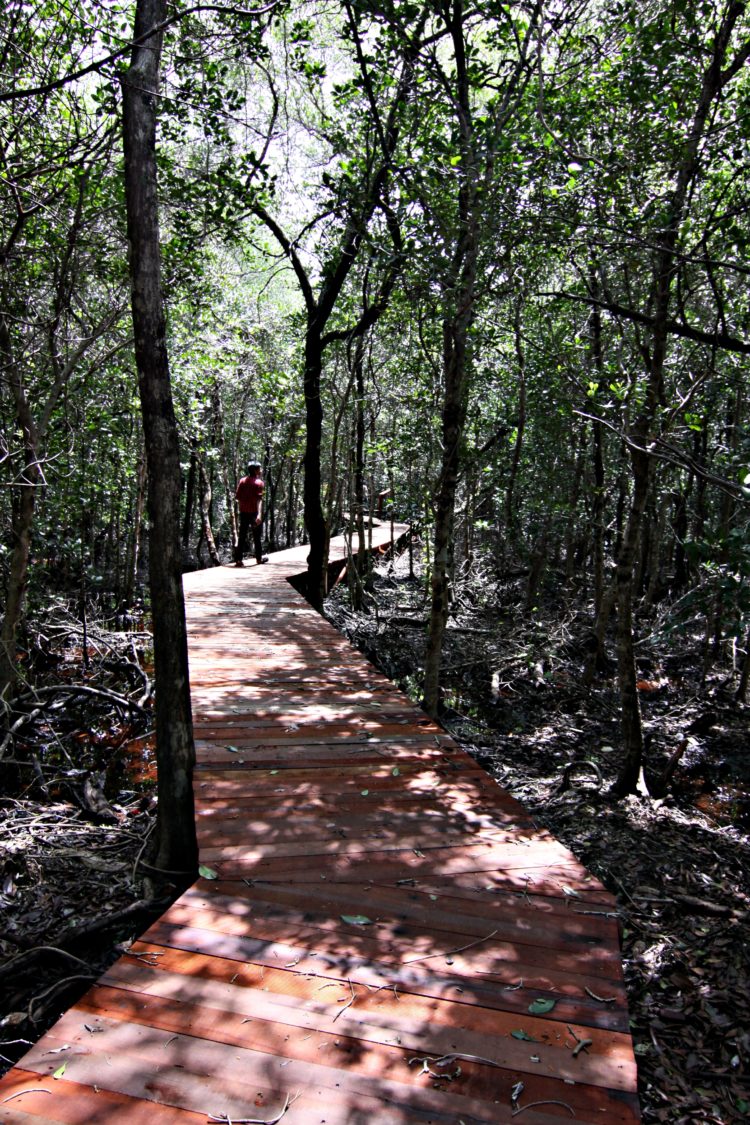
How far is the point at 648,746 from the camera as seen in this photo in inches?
304

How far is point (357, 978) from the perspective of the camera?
2.32 m

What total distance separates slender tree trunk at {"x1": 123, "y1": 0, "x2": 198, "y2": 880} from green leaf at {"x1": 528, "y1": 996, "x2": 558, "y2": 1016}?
6.68ft

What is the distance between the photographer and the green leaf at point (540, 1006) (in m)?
2.19

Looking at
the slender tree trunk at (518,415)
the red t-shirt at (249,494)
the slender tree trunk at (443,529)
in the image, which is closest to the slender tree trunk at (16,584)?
the slender tree trunk at (443,529)

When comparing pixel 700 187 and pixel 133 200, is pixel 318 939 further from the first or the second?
pixel 700 187

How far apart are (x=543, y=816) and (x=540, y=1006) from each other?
3753 mm

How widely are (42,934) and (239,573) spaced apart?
31.9 feet

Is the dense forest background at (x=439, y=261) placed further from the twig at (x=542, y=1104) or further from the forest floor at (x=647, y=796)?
the twig at (x=542, y=1104)

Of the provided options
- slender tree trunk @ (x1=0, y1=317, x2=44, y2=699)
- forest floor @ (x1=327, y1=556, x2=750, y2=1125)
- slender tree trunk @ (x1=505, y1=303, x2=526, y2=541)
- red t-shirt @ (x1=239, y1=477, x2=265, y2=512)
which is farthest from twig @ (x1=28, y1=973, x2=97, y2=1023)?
red t-shirt @ (x1=239, y1=477, x2=265, y2=512)

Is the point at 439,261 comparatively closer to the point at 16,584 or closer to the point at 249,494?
the point at 16,584

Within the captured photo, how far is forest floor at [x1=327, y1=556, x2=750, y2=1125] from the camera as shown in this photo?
10.1 feet

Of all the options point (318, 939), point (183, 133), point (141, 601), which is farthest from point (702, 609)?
point (141, 601)

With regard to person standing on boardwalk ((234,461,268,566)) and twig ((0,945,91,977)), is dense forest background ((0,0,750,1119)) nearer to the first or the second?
person standing on boardwalk ((234,461,268,566))

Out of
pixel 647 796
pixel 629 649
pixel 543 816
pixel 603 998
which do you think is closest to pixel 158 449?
pixel 603 998
